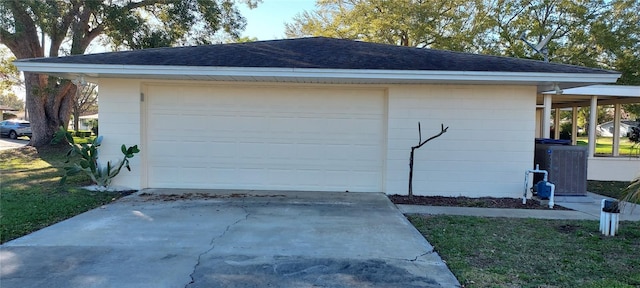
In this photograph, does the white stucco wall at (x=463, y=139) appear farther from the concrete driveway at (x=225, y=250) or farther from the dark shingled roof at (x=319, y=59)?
the concrete driveway at (x=225, y=250)

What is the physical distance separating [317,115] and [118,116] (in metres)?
4.16

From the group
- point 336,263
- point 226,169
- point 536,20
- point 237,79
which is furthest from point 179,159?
point 536,20

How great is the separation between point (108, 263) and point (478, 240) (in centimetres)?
430

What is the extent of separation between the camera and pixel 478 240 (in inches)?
203

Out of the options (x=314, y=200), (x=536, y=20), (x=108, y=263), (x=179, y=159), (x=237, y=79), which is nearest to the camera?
(x=108, y=263)

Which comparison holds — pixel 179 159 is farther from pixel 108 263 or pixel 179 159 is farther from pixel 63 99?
pixel 63 99

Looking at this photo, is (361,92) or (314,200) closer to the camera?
(314,200)

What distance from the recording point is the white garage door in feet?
28.8

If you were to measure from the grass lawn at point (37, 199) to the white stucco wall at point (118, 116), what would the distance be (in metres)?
1.02

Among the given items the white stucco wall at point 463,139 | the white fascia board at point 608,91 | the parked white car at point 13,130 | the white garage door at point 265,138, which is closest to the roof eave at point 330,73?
the white stucco wall at point 463,139

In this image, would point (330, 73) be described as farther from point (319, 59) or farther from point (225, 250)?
point (225, 250)

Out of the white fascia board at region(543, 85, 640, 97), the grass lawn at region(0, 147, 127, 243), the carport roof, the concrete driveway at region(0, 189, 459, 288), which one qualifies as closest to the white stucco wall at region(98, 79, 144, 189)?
the carport roof

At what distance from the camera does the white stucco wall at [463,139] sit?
834cm

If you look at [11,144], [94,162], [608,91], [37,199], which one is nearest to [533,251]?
[94,162]
